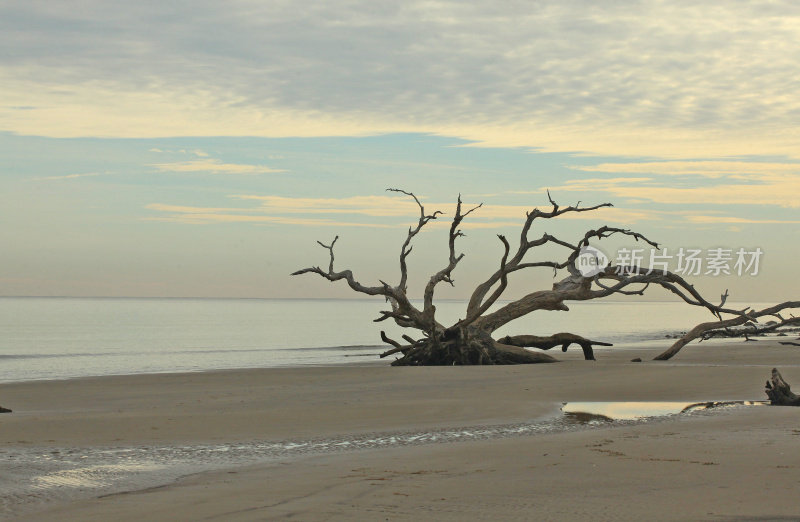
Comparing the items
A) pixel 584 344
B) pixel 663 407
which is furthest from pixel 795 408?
pixel 584 344

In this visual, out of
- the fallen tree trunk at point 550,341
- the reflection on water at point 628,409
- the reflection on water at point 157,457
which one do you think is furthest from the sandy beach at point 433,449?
the fallen tree trunk at point 550,341

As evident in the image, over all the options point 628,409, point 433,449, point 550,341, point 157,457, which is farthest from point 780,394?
point 550,341

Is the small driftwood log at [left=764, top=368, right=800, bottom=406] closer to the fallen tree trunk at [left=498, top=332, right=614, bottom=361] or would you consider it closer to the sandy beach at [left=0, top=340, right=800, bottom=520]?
the sandy beach at [left=0, top=340, right=800, bottom=520]

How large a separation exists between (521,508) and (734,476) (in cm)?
207

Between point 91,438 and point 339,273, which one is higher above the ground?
point 339,273

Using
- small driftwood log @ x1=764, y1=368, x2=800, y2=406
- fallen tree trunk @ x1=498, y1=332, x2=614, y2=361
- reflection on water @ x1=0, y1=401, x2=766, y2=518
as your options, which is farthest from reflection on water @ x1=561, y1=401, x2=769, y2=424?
fallen tree trunk @ x1=498, y1=332, x2=614, y2=361

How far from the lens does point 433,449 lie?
28.8 ft

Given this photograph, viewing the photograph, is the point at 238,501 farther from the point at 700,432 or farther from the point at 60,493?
the point at 700,432

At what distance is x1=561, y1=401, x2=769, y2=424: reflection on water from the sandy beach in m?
0.50

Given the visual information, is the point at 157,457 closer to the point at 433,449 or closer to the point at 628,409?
the point at 433,449

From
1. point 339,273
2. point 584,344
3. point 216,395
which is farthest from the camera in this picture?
point 584,344

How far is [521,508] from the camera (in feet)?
19.7

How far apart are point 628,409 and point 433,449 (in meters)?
5.12

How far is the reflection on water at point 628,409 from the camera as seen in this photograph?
11.8 meters
